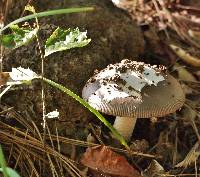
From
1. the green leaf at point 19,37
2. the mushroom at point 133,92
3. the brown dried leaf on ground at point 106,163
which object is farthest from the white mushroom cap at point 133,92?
the green leaf at point 19,37

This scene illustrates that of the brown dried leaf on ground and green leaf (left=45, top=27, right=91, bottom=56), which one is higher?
green leaf (left=45, top=27, right=91, bottom=56)

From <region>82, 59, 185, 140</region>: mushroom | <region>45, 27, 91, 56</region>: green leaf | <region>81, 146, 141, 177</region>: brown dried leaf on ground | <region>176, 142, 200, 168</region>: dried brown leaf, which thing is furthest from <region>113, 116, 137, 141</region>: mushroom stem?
<region>45, 27, 91, 56</region>: green leaf

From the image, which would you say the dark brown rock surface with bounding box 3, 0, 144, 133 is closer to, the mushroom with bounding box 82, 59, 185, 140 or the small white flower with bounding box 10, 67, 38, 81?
the mushroom with bounding box 82, 59, 185, 140

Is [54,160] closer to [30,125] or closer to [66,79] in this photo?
[30,125]

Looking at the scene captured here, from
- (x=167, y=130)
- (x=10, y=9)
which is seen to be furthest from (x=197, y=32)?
(x=10, y=9)

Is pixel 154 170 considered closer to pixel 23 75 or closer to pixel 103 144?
pixel 103 144

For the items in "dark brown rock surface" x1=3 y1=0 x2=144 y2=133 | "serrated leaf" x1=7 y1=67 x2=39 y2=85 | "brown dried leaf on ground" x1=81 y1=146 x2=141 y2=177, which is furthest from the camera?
"dark brown rock surface" x1=3 y1=0 x2=144 y2=133

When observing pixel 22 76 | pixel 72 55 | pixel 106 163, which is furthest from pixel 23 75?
pixel 106 163
